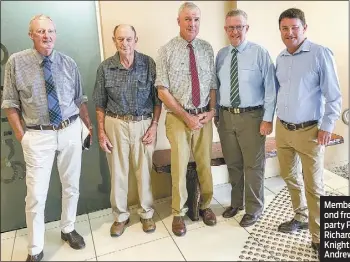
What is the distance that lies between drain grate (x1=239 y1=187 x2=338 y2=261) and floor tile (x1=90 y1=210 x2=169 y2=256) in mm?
619

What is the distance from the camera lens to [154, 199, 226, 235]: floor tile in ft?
7.94

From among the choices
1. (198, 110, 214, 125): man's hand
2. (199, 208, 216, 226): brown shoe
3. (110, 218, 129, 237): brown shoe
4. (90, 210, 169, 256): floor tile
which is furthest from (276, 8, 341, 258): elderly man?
(110, 218, 129, 237): brown shoe

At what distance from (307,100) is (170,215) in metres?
1.40

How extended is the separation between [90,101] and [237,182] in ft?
4.37

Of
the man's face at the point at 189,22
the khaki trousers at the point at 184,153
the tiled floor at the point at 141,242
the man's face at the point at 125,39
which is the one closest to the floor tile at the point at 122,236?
the tiled floor at the point at 141,242

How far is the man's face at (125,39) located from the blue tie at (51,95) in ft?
1.50

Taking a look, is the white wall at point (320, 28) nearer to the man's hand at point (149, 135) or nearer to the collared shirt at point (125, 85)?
the collared shirt at point (125, 85)

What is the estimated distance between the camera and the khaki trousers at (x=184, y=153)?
88.0 inches

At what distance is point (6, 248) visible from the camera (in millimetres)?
2201

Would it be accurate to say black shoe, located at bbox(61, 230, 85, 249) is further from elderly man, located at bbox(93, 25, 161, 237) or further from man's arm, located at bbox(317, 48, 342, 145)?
man's arm, located at bbox(317, 48, 342, 145)

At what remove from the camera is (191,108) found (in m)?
2.21

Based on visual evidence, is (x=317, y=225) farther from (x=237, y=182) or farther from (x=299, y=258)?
(x=237, y=182)

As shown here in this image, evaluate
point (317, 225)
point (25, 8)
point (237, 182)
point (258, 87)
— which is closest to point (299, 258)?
point (317, 225)

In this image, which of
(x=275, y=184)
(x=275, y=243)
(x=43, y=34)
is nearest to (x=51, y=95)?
(x=43, y=34)
